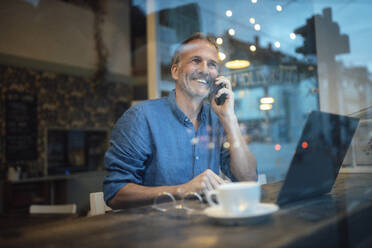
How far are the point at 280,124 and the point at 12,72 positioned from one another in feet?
12.9

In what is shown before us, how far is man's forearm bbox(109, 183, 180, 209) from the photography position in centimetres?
89

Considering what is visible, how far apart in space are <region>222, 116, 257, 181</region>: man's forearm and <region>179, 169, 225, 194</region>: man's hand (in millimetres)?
224

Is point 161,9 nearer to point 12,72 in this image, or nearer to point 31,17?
point 31,17

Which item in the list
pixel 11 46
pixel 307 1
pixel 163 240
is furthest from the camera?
pixel 11 46

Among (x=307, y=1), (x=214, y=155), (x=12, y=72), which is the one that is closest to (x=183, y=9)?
(x=307, y=1)

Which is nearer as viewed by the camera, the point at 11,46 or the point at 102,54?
the point at 11,46

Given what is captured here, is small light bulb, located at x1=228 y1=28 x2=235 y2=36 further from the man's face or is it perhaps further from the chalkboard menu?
the chalkboard menu

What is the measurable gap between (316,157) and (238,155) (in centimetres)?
40

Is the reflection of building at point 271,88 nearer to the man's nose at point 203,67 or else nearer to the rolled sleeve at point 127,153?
the man's nose at point 203,67

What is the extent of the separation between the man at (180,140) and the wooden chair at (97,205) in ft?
0.07

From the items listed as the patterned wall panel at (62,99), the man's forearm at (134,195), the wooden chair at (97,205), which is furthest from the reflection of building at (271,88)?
the patterned wall panel at (62,99)

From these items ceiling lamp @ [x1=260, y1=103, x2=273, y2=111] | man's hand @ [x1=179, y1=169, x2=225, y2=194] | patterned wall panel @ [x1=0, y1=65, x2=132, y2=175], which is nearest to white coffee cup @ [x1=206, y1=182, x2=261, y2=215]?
man's hand @ [x1=179, y1=169, x2=225, y2=194]

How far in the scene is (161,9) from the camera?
3.22m

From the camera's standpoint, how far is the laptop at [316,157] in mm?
628
